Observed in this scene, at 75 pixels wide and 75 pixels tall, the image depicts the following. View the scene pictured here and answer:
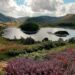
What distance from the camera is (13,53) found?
40.0 meters

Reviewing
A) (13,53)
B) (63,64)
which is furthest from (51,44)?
(63,64)

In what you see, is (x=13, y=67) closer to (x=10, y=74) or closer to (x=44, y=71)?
(x=10, y=74)

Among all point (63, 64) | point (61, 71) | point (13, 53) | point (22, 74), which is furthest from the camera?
point (13, 53)

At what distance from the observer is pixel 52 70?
365 inches

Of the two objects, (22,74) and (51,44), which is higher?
(22,74)

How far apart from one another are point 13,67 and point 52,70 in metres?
1.28

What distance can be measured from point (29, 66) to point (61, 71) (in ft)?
3.48

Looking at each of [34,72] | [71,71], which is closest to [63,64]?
[71,71]

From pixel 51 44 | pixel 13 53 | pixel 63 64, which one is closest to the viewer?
pixel 63 64

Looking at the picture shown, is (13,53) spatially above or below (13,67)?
below

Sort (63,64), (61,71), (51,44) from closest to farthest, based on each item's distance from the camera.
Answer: (61,71), (63,64), (51,44)

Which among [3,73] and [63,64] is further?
[63,64]

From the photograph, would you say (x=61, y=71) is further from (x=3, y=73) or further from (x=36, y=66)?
(x=3, y=73)

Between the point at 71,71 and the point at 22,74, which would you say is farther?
the point at 71,71
